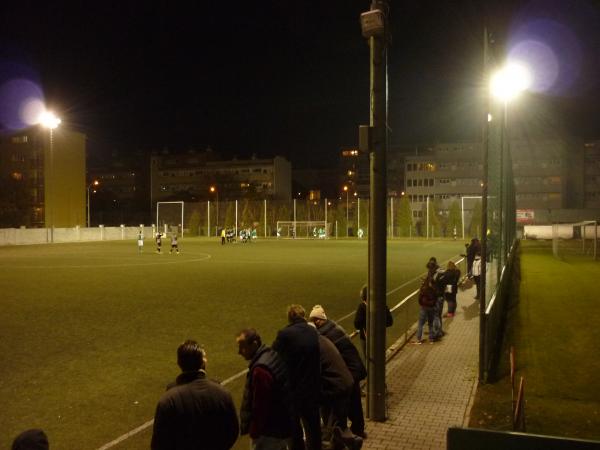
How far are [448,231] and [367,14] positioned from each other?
65421 millimetres

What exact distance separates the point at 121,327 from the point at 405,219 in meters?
60.6

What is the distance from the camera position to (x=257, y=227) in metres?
73.6

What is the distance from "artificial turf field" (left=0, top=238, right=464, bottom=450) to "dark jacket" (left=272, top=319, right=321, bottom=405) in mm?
1539

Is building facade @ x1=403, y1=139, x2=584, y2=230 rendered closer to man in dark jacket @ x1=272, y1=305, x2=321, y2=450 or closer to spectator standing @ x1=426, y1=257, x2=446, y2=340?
spectator standing @ x1=426, y1=257, x2=446, y2=340

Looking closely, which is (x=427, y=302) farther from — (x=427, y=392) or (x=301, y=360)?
(x=301, y=360)

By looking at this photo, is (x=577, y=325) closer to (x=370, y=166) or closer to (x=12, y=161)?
(x=370, y=166)

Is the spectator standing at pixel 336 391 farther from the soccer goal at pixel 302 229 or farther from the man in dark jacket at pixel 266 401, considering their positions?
the soccer goal at pixel 302 229

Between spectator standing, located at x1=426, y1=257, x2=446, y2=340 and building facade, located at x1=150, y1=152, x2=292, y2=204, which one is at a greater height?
building facade, located at x1=150, y1=152, x2=292, y2=204

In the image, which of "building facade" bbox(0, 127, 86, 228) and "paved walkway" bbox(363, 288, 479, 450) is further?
"building facade" bbox(0, 127, 86, 228)

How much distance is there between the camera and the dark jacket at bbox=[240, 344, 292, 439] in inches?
157

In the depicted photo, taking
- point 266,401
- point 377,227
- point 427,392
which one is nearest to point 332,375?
point 266,401

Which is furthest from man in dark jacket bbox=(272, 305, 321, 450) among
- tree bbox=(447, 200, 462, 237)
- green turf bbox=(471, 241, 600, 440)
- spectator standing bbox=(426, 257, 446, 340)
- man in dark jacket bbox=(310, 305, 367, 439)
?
tree bbox=(447, 200, 462, 237)

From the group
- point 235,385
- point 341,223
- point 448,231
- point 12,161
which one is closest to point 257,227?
point 341,223

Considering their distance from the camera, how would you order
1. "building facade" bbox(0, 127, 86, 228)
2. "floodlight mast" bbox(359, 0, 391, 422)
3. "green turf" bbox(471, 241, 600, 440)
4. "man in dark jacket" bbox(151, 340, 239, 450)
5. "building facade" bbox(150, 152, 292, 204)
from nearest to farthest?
"man in dark jacket" bbox(151, 340, 239, 450)
"floodlight mast" bbox(359, 0, 391, 422)
"green turf" bbox(471, 241, 600, 440)
"building facade" bbox(0, 127, 86, 228)
"building facade" bbox(150, 152, 292, 204)
